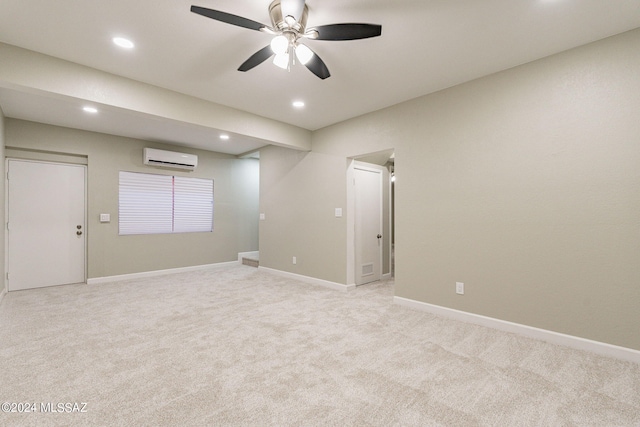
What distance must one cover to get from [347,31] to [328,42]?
55cm

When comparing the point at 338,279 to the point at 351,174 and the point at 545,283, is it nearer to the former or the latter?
the point at 351,174

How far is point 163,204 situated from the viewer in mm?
6027

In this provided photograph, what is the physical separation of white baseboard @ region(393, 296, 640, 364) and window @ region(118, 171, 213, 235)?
4856mm

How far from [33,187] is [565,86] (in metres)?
7.31

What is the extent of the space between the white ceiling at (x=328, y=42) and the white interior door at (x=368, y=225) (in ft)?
5.52

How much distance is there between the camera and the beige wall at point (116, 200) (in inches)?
190

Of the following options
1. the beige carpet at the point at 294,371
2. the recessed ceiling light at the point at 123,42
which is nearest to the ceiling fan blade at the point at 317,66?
the recessed ceiling light at the point at 123,42

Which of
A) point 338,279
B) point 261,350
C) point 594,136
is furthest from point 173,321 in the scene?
point 594,136

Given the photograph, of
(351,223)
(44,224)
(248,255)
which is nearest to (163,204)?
(44,224)

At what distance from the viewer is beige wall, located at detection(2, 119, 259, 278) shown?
15.9 feet

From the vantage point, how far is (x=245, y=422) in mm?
1719

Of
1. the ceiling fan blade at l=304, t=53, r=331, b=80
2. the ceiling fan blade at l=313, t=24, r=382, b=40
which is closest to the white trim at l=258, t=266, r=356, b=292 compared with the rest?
the ceiling fan blade at l=304, t=53, r=331, b=80

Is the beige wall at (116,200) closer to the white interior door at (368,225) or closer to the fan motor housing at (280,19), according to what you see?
the white interior door at (368,225)

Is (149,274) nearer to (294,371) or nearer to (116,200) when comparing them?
(116,200)
